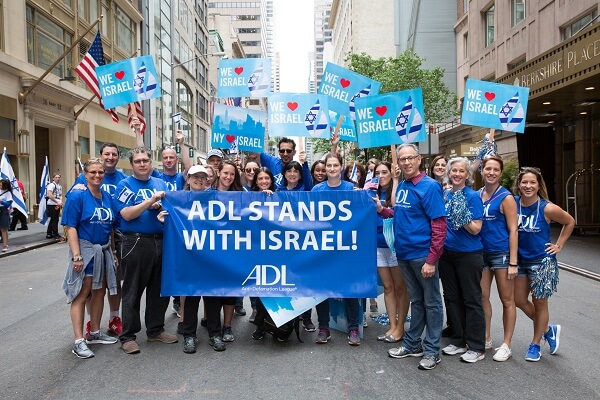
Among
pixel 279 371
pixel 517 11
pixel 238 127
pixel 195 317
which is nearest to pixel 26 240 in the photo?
pixel 238 127

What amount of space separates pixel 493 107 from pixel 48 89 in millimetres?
20756

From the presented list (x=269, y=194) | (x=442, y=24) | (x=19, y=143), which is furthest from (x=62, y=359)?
(x=442, y=24)

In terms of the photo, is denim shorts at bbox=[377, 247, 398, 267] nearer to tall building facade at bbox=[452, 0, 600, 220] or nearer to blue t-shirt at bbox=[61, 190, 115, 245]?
blue t-shirt at bbox=[61, 190, 115, 245]

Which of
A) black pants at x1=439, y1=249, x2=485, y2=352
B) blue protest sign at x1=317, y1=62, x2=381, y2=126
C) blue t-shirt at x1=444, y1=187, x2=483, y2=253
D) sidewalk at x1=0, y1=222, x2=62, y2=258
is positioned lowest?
sidewalk at x1=0, y1=222, x2=62, y2=258

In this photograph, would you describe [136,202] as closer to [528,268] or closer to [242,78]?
[528,268]

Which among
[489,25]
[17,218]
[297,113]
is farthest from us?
[489,25]

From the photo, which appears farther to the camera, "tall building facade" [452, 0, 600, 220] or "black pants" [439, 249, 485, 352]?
"tall building facade" [452, 0, 600, 220]

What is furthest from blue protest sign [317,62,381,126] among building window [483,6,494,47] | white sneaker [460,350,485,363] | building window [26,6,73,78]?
building window [483,6,494,47]

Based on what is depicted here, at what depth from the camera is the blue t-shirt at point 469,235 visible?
5.05 meters

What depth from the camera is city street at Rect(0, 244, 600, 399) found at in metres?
4.35

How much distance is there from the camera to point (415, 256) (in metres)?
5.08

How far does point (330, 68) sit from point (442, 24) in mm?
37961

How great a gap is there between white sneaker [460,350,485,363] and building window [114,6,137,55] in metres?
31.7

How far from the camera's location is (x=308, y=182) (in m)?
6.87
